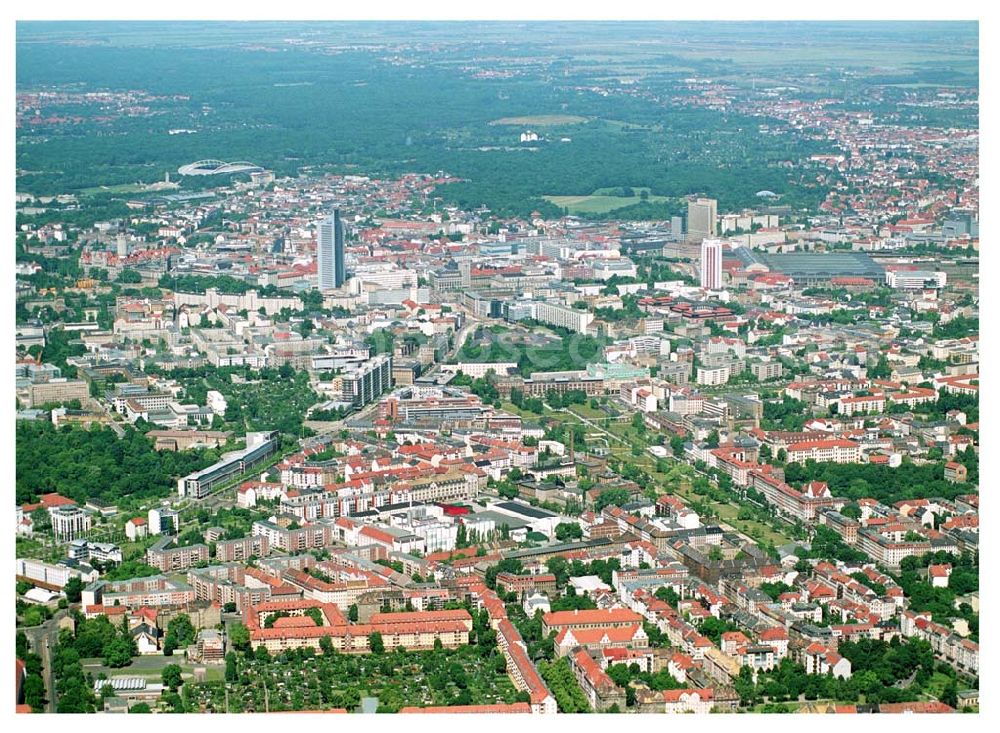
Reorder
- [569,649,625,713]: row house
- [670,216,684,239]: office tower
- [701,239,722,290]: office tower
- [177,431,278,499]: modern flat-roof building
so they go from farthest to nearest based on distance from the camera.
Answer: [670,216,684,239]: office tower < [701,239,722,290]: office tower < [177,431,278,499]: modern flat-roof building < [569,649,625,713]: row house

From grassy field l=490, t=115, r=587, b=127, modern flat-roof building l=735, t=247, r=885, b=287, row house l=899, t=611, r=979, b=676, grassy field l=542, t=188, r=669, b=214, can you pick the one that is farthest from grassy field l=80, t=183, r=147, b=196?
row house l=899, t=611, r=979, b=676

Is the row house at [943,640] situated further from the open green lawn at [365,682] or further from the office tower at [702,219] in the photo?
the office tower at [702,219]

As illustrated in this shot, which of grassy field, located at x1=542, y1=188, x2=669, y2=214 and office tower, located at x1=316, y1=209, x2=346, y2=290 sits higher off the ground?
office tower, located at x1=316, y1=209, x2=346, y2=290

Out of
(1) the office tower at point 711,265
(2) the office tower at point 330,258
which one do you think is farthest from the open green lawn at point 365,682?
(1) the office tower at point 711,265

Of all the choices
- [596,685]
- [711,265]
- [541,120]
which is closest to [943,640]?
[596,685]

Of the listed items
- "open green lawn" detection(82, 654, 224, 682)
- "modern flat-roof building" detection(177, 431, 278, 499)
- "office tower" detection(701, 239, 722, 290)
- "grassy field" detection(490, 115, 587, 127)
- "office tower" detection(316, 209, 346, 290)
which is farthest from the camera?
"grassy field" detection(490, 115, 587, 127)

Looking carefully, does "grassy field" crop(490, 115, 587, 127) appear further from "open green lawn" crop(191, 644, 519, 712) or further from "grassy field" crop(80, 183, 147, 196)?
"open green lawn" crop(191, 644, 519, 712)
